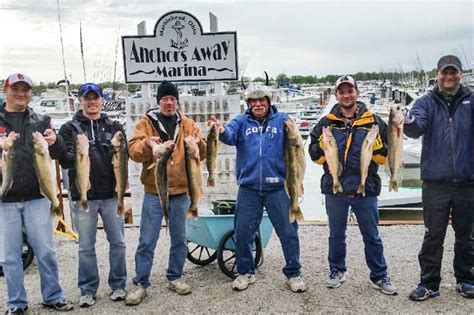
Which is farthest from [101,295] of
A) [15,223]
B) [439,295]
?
[439,295]

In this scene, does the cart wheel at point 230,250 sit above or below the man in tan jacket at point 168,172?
below

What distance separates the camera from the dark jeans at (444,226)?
4695 mm

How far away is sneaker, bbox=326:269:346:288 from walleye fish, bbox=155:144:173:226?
1938 millimetres

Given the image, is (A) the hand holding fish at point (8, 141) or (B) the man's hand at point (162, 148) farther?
(B) the man's hand at point (162, 148)

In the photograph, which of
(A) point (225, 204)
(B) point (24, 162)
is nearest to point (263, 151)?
(A) point (225, 204)

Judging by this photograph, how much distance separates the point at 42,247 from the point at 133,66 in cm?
421

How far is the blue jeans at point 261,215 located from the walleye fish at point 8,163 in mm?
2225

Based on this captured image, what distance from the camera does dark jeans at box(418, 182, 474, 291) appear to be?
15.4 ft

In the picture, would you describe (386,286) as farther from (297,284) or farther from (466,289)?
(297,284)

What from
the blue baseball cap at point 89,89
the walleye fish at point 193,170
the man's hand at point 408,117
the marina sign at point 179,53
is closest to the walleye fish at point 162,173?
the walleye fish at point 193,170

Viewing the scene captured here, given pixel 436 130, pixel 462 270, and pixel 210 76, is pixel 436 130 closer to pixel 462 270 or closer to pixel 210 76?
pixel 462 270

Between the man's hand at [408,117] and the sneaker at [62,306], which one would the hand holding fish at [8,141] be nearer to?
the sneaker at [62,306]

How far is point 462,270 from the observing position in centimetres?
492

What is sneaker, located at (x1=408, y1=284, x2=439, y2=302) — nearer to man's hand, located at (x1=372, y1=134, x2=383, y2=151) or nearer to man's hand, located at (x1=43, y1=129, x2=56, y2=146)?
man's hand, located at (x1=372, y1=134, x2=383, y2=151)
